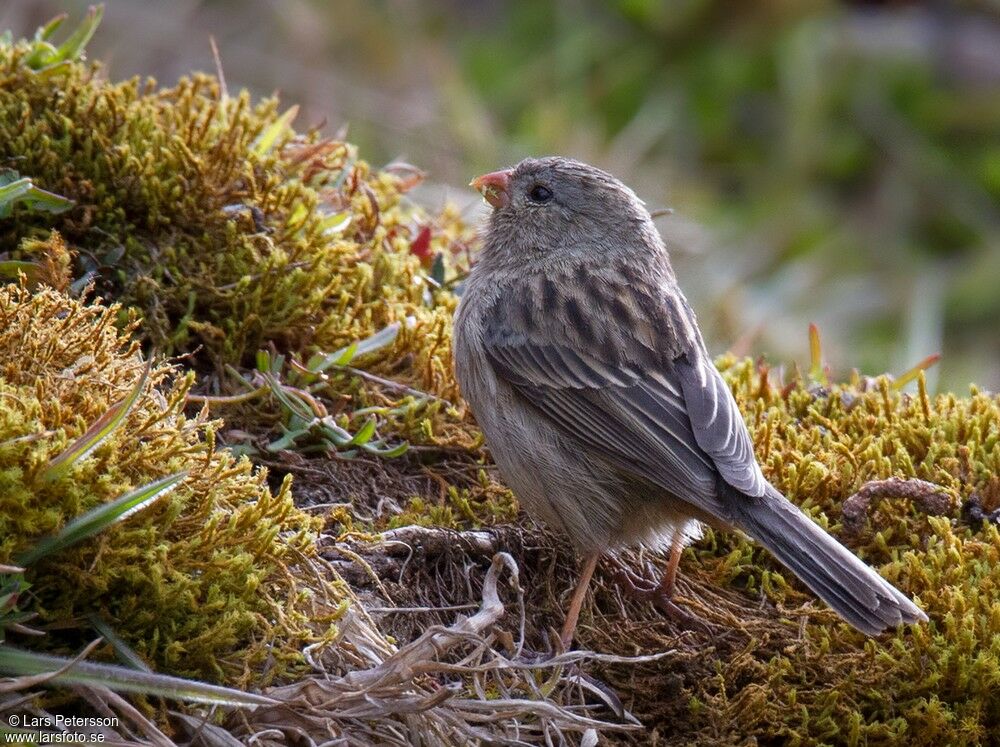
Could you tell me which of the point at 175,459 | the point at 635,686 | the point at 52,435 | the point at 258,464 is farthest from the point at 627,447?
the point at 52,435

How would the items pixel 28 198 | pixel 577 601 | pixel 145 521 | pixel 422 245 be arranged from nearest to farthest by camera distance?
pixel 145 521, pixel 577 601, pixel 28 198, pixel 422 245

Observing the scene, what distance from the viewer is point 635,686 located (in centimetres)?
349

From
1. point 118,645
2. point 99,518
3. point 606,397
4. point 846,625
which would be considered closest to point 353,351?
point 606,397

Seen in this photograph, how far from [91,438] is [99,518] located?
0.67 feet

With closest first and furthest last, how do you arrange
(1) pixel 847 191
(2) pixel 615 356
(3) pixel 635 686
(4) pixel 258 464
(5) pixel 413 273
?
(3) pixel 635 686
(4) pixel 258 464
(2) pixel 615 356
(5) pixel 413 273
(1) pixel 847 191

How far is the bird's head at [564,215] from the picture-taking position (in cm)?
472

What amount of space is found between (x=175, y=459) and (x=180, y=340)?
39.1 inches

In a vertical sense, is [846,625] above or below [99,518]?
above

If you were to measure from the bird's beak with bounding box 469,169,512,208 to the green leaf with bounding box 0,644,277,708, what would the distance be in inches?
102

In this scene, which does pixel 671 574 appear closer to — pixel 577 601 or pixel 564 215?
pixel 577 601

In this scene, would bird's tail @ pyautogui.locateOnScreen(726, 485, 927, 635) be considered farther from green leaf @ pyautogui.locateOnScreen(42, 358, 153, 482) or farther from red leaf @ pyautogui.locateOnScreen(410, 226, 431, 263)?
red leaf @ pyautogui.locateOnScreen(410, 226, 431, 263)

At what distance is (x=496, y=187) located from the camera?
4.86m

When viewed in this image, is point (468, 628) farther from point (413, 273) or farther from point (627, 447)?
point (413, 273)

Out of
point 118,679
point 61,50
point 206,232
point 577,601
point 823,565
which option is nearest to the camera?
point 118,679
